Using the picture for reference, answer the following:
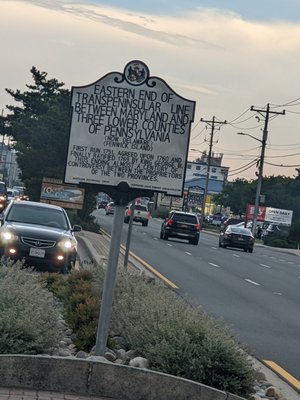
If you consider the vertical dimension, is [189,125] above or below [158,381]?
above

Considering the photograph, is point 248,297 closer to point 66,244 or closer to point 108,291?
point 66,244

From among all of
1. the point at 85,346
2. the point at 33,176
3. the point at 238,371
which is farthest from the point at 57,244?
the point at 33,176

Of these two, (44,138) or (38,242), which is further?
(44,138)

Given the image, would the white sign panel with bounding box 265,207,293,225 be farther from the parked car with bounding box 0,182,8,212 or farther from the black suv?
the parked car with bounding box 0,182,8,212

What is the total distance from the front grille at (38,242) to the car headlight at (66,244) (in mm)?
159

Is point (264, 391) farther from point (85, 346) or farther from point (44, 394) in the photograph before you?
point (44, 394)

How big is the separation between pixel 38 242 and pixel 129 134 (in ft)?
35.2

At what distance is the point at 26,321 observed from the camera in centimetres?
827

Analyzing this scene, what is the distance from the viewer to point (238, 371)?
8.11 metres

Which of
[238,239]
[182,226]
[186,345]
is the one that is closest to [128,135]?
[186,345]

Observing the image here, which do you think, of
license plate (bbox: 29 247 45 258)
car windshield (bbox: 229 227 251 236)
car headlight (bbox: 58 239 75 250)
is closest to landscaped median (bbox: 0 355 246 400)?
license plate (bbox: 29 247 45 258)

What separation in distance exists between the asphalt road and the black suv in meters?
12.9

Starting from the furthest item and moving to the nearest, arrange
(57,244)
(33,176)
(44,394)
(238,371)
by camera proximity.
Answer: (33,176), (57,244), (238,371), (44,394)

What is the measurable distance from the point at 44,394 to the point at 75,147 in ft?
8.27
